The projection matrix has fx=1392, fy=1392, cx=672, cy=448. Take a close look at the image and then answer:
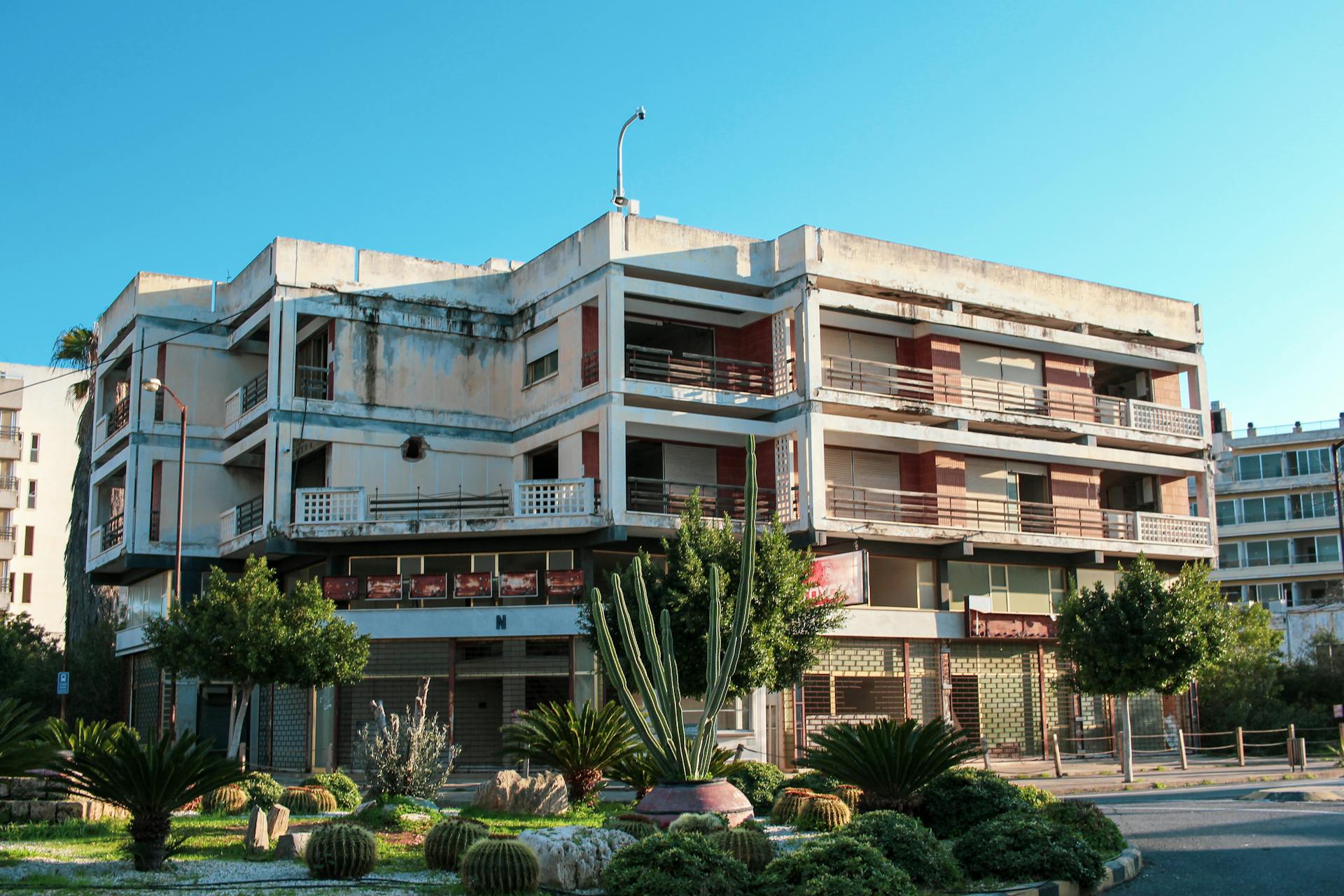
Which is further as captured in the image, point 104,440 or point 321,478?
point 104,440

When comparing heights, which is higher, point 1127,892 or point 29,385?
point 29,385

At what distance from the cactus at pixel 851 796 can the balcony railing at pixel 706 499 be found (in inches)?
616

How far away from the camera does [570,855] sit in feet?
41.9

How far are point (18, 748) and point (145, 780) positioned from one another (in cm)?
135

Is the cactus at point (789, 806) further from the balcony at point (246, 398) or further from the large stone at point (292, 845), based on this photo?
the balcony at point (246, 398)

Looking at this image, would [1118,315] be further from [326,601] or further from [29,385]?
[29,385]

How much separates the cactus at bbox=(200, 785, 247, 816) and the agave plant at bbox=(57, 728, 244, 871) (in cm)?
604

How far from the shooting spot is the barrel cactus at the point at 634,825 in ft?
47.1

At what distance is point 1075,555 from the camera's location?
38.3m

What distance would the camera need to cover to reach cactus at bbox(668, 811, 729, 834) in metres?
13.6

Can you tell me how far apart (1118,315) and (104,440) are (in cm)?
2947

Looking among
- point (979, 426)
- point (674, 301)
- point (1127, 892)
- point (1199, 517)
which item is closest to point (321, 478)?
point (674, 301)

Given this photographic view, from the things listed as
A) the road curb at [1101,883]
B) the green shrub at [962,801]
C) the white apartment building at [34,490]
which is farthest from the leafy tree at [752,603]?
the white apartment building at [34,490]

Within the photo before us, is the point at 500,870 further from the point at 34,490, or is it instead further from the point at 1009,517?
the point at 34,490
